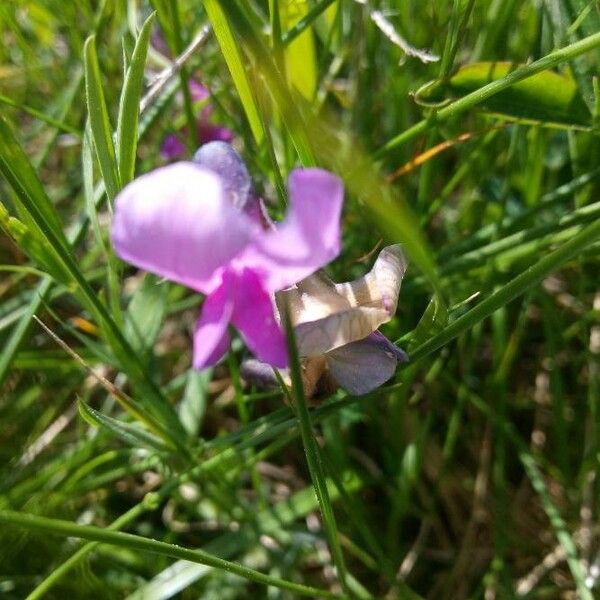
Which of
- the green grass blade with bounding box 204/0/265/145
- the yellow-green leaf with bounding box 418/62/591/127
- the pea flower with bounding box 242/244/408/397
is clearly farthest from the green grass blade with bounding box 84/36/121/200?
the yellow-green leaf with bounding box 418/62/591/127

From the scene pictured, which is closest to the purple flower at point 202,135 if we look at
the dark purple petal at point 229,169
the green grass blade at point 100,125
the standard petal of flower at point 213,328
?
the green grass blade at point 100,125

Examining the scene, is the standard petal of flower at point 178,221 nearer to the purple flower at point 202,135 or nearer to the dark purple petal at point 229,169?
the dark purple petal at point 229,169

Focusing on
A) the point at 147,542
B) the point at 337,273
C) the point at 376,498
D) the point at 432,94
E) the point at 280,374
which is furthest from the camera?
the point at 376,498

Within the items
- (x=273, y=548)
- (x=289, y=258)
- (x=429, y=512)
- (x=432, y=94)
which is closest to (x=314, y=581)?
(x=273, y=548)

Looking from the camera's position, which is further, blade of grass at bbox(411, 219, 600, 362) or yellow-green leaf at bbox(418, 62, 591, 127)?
yellow-green leaf at bbox(418, 62, 591, 127)

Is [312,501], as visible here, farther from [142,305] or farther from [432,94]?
[432,94]

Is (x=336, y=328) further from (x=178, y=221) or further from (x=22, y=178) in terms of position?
(x=22, y=178)

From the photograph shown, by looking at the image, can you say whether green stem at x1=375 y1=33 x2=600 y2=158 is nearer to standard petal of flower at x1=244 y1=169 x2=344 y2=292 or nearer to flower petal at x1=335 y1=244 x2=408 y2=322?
flower petal at x1=335 y1=244 x2=408 y2=322

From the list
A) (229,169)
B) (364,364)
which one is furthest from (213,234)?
(364,364)
